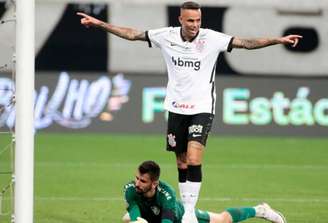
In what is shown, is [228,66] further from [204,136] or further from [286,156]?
[204,136]

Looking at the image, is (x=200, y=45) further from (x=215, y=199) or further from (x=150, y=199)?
(x=215, y=199)

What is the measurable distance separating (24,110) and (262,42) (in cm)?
243

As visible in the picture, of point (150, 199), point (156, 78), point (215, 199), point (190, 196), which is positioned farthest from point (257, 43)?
point (156, 78)

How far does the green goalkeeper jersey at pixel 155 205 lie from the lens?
8906mm

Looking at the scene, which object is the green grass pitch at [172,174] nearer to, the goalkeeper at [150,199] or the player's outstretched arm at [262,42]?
the goalkeeper at [150,199]

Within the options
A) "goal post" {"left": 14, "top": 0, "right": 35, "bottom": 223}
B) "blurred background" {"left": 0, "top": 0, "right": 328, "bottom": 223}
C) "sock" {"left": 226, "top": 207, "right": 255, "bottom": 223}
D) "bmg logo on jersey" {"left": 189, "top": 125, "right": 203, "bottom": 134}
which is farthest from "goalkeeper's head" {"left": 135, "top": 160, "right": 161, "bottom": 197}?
Result: "blurred background" {"left": 0, "top": 0, "right": 328, "bottom": 223}

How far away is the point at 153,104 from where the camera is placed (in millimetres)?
22281

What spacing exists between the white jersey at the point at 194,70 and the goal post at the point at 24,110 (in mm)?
1885

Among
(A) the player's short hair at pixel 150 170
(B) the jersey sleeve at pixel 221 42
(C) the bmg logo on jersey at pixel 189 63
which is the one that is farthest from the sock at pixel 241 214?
(B) the jersey sleeve at pixel 221 42

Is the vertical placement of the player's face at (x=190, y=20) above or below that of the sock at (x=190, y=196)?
above

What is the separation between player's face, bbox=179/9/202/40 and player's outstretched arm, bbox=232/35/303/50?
0.40 metres

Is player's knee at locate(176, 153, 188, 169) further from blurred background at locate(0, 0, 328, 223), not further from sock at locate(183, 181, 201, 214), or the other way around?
blurred background at locate(0, 0, 328, 223)

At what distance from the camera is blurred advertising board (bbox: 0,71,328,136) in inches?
869

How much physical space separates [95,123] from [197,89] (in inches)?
504
